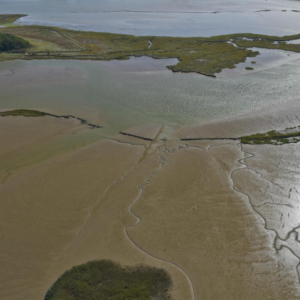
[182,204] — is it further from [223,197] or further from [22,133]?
[22,133]

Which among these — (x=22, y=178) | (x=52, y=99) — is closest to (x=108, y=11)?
(x=52, y=99)

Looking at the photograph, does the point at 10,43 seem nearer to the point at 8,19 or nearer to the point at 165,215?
the point at 8,19

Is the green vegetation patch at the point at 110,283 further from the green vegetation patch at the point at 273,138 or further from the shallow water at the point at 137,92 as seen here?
the green vegetation patch at the point at 273,138

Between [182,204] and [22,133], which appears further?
[22,133]

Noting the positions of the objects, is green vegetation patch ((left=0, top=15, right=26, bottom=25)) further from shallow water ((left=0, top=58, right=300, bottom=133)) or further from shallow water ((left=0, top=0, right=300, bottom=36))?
shallow water ((left=0, top=58, right=300, bottom=133))

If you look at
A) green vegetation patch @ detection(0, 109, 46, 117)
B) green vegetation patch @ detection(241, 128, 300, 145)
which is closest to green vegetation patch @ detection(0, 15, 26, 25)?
green vegetation patch @ detection(0, 109, 46, 117)

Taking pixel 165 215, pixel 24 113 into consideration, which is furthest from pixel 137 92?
pixel 165 215

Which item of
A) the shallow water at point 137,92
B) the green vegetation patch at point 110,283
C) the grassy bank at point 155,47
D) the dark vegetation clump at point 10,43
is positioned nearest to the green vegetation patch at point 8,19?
the grassy bank at point 155,47
